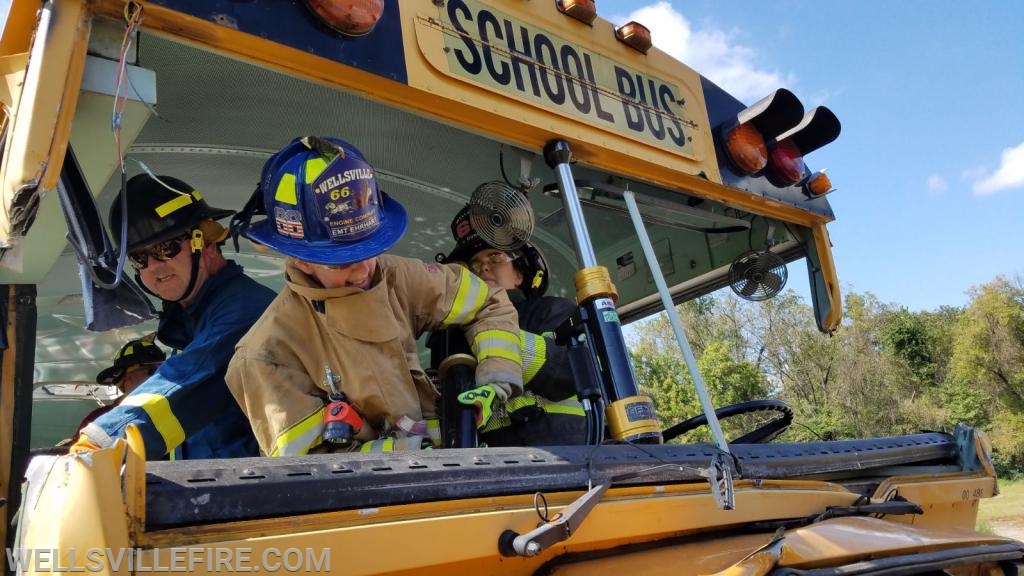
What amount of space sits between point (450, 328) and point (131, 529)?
1.41 meters

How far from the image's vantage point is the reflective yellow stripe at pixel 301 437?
5.72ft

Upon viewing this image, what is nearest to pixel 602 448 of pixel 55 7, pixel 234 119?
pixel 55 7

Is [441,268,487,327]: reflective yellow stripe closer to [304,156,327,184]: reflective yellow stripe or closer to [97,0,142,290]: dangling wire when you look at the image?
[304,156,327,184]: reflective yellow stripe

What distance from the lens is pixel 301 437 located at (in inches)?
69.5

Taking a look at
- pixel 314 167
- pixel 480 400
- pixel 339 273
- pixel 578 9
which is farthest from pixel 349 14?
pixel 480 400

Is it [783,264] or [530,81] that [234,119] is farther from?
[783,264]

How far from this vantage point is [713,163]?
2561 mm

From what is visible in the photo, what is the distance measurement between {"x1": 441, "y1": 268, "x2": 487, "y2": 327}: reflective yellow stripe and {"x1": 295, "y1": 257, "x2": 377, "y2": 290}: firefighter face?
30 centimetres

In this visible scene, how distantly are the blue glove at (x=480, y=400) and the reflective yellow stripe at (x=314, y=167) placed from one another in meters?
0.63

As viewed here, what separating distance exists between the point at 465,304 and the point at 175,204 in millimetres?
1038

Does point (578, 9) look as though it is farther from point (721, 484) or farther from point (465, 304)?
point (721, 484)

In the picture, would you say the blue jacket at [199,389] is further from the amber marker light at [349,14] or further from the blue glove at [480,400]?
the amber marker light at [349,14]

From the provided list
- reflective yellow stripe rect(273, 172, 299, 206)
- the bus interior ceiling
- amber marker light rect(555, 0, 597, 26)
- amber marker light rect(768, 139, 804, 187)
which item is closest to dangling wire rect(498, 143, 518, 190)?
the bus interior ceiling

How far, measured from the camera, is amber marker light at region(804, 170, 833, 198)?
284cm
